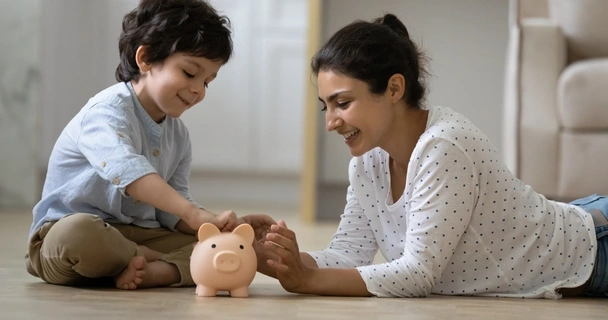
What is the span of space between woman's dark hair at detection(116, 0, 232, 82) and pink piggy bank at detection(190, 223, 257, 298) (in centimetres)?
35

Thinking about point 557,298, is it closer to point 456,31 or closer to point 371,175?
point 371,175

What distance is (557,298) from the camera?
1320 millimetres

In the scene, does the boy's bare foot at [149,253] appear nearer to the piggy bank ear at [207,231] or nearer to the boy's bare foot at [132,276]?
the boy's bare foot at [132,276]

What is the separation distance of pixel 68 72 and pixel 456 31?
1.47 meters

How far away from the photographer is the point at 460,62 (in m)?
2.91

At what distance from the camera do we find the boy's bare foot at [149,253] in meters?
1.41

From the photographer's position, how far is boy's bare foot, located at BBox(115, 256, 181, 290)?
50.8 inches

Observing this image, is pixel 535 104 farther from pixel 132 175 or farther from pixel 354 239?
pixel 132 175

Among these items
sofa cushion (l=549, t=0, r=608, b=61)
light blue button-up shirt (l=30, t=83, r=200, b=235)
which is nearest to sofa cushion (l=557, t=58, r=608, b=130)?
sofa cushion (l=549, t=0, r=608, b=61)

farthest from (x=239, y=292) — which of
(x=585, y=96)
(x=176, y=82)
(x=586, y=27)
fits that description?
(x=586, y=27)

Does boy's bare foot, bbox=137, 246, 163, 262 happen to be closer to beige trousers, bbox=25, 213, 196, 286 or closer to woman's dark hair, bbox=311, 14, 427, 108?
beige trousers, bbox=25, 213, 196, 286

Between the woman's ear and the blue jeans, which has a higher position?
the woman's ear

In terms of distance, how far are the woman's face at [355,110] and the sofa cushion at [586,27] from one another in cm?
120

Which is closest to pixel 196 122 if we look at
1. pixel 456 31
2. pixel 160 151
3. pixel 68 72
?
pixel 68 72
